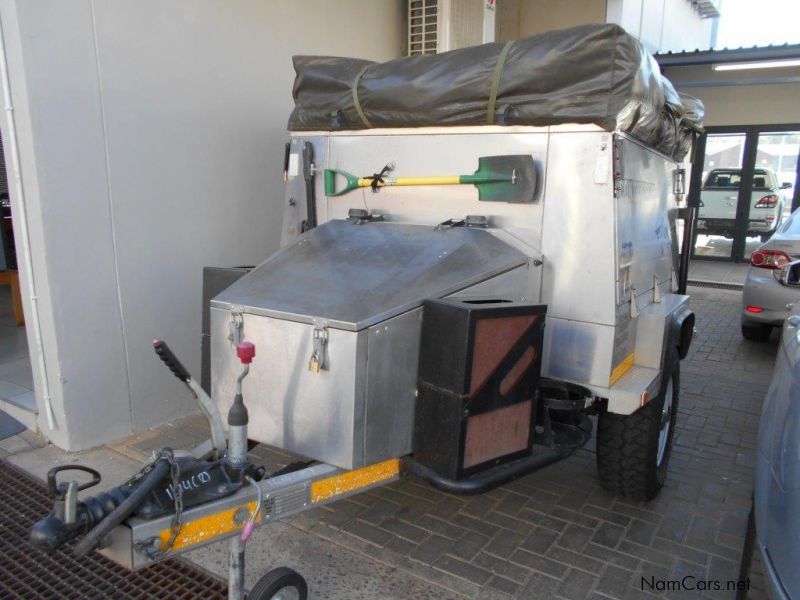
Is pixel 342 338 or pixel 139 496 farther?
pixel 342 338

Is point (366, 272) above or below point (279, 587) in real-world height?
above

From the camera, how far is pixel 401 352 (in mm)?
2395

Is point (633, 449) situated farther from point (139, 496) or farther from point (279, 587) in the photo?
point (139, 496)

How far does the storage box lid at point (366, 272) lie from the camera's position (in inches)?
95.7

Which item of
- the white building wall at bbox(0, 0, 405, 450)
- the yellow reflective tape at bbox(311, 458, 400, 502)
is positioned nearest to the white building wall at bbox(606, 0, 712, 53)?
the white building wall at bbox(0, 0, 405, 450)

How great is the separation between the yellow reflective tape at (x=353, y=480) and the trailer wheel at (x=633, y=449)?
4.68ft

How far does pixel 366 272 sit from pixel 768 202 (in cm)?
1190

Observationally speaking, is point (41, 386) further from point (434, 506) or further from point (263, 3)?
point (263, 3)

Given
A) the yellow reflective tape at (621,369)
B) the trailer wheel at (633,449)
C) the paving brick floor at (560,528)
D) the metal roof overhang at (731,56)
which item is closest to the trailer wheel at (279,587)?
the paving brick floor at (560,528)

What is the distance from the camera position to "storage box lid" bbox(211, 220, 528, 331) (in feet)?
7.97

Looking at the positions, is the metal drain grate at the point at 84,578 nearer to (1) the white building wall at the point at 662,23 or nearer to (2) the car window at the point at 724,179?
(1) the white building wall at the point at 662,23

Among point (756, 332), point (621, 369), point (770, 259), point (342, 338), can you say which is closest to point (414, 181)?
point (342, 338)

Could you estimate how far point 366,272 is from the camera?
2746 millimetres

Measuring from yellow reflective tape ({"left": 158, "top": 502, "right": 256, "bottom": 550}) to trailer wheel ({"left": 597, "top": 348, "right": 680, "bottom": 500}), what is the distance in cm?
211
